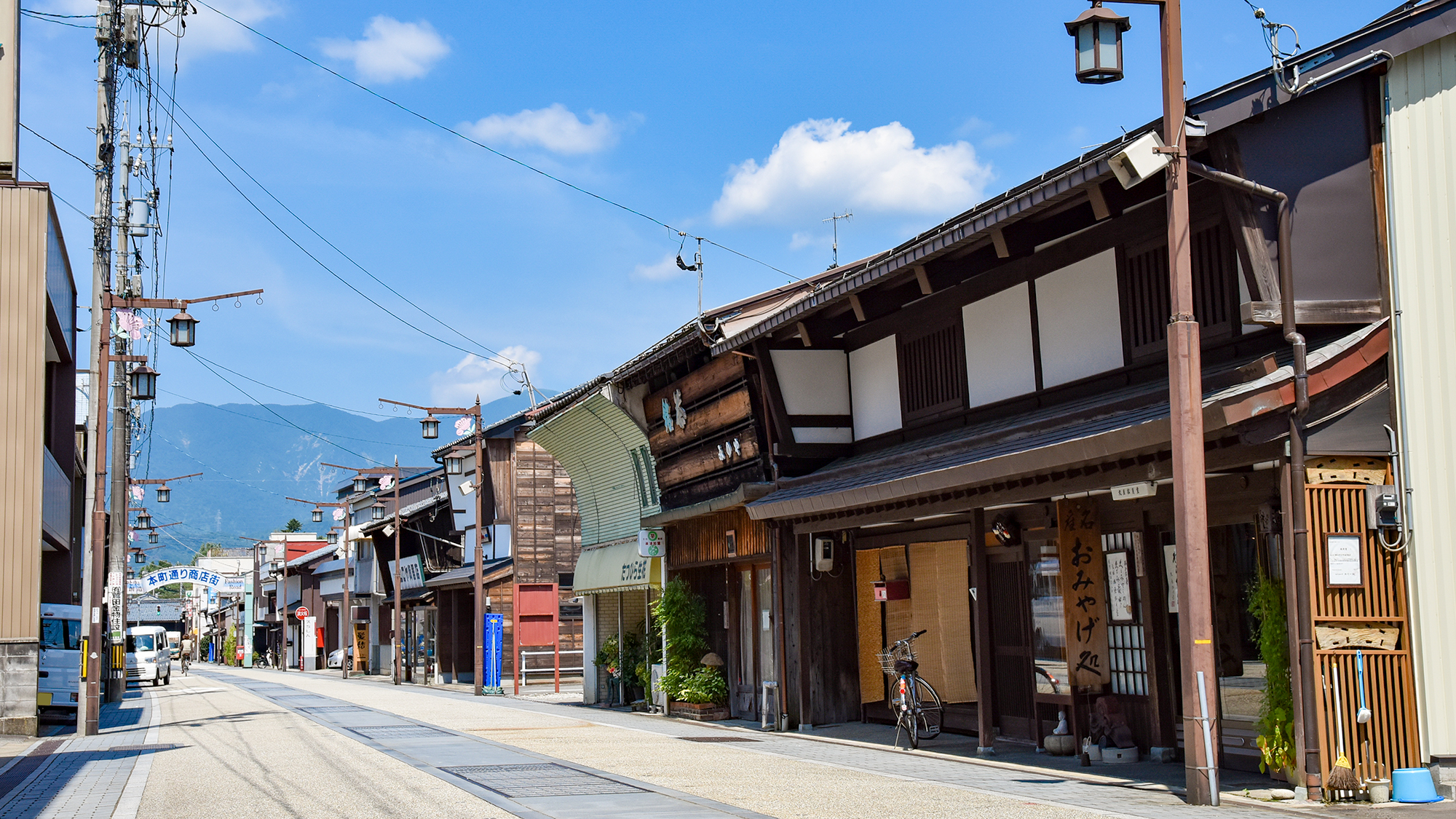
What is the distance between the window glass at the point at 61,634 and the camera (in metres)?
24.8

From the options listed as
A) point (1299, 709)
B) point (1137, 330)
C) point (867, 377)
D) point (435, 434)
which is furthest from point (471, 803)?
point (435, 434)

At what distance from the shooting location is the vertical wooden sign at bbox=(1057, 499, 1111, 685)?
15102 millimetres

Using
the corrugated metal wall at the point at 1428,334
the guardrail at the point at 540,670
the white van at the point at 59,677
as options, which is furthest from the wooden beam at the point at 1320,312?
the guardrail at the point at 540,670

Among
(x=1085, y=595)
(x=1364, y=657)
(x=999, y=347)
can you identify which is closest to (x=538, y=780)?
(x=1085, y=595)

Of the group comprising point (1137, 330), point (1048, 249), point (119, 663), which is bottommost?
point (119, 663)

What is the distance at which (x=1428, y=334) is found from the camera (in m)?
11.2

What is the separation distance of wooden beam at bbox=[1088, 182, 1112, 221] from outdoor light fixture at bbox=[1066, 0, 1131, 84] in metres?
1.62

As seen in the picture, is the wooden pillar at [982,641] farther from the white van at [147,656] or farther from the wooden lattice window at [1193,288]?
the white van at [147,656]

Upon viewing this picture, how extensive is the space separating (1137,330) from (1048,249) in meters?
1.78

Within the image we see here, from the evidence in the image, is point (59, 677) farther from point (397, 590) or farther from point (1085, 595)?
point (397, 590)

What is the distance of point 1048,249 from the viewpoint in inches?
600

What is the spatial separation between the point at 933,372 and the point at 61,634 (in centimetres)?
1847

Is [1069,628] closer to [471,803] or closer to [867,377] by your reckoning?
[867,377]

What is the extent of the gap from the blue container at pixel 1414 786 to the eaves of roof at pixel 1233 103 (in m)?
5.85
